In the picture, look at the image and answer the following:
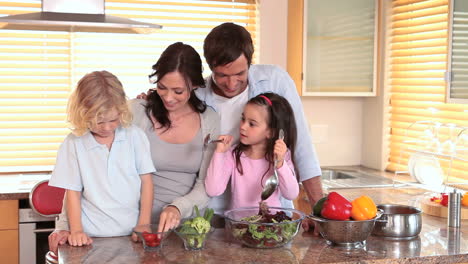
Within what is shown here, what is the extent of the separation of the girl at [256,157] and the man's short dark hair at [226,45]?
187mm

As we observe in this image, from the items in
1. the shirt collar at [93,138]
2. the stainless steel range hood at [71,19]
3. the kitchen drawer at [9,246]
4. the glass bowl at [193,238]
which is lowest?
the kitchen drawer at [9,246]

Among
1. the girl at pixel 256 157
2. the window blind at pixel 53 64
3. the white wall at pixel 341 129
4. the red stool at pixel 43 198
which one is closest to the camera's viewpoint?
the girl at pixel 256 157

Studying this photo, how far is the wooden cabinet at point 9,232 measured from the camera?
3111 mm

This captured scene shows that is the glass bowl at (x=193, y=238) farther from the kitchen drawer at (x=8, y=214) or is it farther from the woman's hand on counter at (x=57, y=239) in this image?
the kitchen drawer at (x=8, y=214)

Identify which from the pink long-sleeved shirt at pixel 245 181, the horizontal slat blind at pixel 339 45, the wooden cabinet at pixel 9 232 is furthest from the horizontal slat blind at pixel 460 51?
the wooden cabinet at pixel 9 232

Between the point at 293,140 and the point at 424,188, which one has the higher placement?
the point at 293,140

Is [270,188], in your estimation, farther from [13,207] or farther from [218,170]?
[13,207]

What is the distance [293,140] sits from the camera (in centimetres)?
211

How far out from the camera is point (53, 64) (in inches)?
146

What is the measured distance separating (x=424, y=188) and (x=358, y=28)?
122 cm

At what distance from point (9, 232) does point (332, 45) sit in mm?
2200

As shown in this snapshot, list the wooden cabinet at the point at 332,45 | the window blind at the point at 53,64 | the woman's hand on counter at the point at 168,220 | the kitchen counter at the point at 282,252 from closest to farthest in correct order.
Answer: the kitchen counter at the point at 282,252 → the woman's hand on counter at the point at 168,220 → the window blind at the point at 53,64 → the wooden cabinet at the point at 332,45

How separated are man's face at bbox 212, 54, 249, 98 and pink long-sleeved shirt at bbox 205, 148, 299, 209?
A: 0.74 feet

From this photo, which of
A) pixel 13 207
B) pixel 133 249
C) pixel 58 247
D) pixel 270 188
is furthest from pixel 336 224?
pixel 13 207
